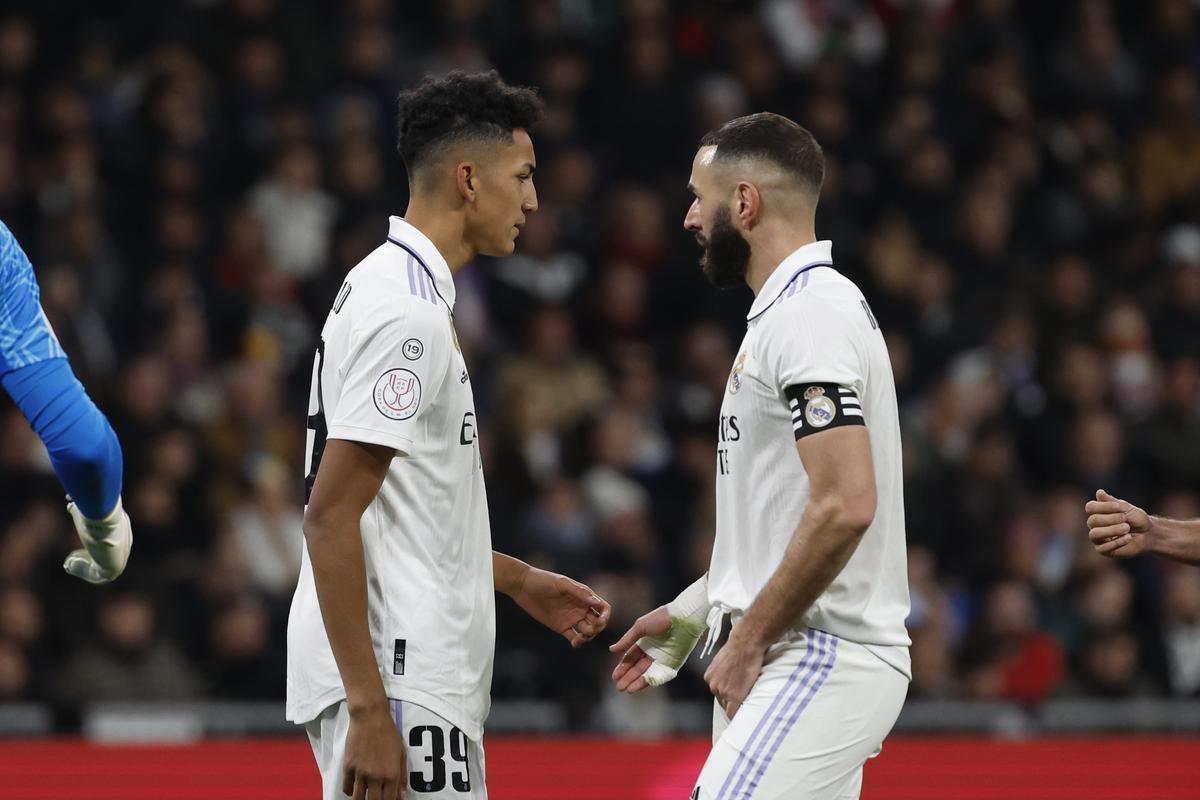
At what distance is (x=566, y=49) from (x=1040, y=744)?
6369mm

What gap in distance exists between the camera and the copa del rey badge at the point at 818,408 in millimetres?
3779

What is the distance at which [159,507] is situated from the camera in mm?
8398

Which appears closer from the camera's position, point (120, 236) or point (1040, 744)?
point (1040, 744)

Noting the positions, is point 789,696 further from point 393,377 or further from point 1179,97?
point 1179,97

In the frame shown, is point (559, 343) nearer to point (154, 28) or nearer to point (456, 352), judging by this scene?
point (154, 28)

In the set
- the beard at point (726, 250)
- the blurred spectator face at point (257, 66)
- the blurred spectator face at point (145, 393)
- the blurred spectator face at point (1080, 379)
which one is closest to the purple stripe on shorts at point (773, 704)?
the beard at point (726, 250)

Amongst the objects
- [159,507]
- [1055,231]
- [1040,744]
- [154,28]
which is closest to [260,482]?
[159,507]

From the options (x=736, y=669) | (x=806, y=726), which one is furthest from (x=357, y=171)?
(x=806, y=726)

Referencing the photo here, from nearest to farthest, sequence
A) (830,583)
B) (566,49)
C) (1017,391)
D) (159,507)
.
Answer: (830,583) → (159,507) → (1017,391) → (566,49)

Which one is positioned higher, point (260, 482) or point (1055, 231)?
point (1055, 231)

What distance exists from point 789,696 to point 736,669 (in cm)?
13

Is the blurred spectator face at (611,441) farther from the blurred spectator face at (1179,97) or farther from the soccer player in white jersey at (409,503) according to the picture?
the soccer player in white jersey at (409,503)

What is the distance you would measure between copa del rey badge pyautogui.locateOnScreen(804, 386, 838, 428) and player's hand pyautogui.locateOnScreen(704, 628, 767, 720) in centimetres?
51

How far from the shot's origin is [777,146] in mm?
4215
